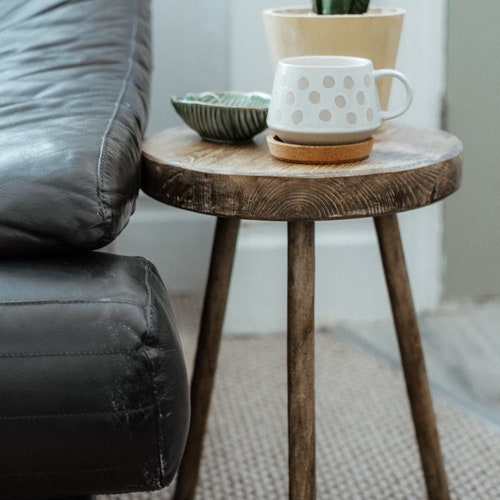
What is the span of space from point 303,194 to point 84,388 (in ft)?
0.82

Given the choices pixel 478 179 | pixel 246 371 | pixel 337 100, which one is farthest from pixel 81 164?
pixel 478 179

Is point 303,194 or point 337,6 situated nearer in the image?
point 303,194

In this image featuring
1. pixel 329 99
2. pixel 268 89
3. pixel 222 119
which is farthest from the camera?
pixel 268 89

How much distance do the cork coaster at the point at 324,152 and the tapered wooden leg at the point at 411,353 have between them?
5.4 inches

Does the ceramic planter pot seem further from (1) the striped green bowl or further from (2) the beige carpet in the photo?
(2) the beige carpet

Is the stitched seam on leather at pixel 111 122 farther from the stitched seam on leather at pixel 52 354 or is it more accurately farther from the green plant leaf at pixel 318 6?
the green plant leaf at pixel 318 6

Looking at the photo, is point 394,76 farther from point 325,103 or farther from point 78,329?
point 78,329

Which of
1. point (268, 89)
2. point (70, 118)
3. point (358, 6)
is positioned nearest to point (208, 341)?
point (70, 118)

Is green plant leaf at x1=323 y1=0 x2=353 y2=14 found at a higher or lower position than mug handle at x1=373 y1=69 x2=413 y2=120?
higher

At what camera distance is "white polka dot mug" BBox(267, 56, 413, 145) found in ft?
2.49

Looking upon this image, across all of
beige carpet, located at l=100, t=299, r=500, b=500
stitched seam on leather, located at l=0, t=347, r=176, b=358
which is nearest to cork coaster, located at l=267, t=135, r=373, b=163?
stitched seam on leather, located at l=0, t=347, r=176, b=358

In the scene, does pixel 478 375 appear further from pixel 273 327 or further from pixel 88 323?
pixel 88 323

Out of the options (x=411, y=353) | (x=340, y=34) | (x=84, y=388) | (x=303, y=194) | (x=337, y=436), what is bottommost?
(x=337, y=436)

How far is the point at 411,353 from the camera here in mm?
938
